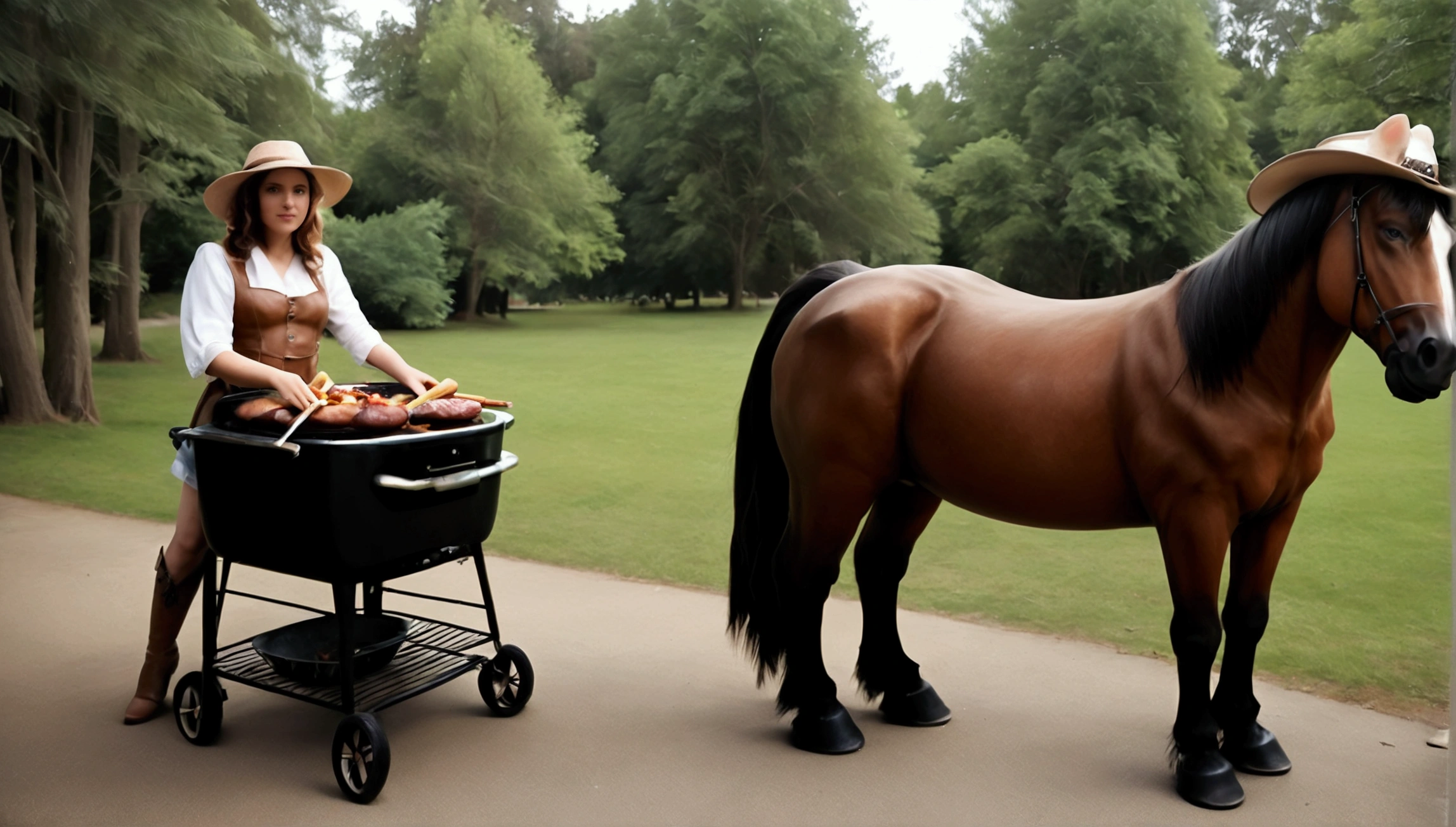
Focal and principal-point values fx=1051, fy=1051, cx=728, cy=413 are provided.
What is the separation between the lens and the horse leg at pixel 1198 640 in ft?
7.61

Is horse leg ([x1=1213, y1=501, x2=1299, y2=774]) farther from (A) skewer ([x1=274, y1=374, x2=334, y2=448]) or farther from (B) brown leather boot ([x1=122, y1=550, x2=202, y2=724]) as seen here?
(B) brown leather boot ([x1=122, y1=550, x2=202, y2=724])

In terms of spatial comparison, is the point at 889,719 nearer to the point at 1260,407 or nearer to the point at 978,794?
the point at 978,794

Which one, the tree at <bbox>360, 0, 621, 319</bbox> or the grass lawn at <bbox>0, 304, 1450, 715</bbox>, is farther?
the tree at <bbox>360, 0, 621, 319</bbox>

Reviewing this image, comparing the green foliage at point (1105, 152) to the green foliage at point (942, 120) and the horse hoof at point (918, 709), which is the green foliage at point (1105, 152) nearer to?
the green foliage at point (942, 120)

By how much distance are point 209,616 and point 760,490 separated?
5.02 feet

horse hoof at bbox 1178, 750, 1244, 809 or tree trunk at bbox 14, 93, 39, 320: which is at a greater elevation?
tree trunk at bbox 14, 93, 39, 320

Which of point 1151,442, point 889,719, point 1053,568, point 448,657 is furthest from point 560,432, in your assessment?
point 1151,442

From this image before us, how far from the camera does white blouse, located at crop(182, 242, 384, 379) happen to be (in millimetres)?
2643

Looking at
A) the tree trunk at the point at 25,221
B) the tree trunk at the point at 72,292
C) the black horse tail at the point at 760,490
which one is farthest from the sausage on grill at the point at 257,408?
the tree trunk at the point at 72,292

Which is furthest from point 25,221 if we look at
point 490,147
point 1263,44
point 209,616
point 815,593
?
point 490,147

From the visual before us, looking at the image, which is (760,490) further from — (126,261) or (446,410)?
(126,261)

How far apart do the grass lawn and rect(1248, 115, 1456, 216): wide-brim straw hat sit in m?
1.76

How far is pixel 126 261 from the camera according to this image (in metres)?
12.6

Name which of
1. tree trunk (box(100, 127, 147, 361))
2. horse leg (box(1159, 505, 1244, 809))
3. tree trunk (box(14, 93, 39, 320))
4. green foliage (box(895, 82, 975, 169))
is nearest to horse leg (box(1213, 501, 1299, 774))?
horse leg (box(1159, 505, 1244, 809))
